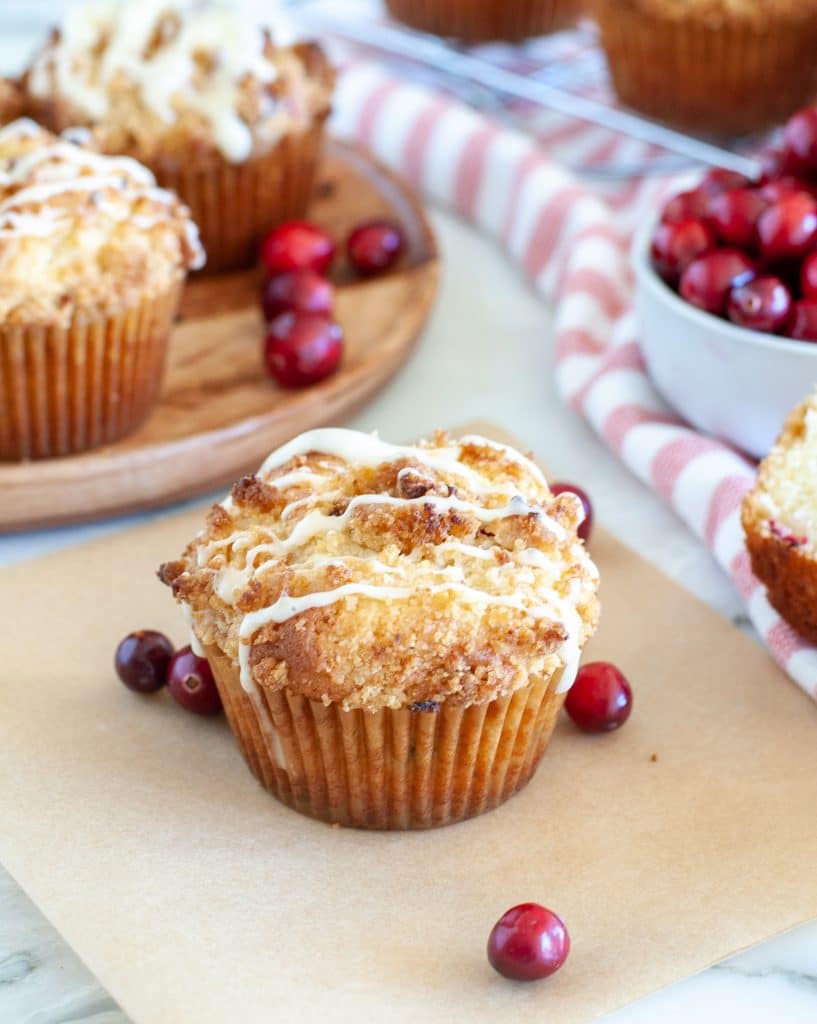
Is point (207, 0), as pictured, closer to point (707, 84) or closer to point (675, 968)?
point (707, 84)

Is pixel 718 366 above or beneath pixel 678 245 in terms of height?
beneath

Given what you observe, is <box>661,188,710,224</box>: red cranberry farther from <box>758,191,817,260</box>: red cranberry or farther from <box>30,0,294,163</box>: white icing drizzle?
<box>30,0,294,163</box>: white icing drizzle

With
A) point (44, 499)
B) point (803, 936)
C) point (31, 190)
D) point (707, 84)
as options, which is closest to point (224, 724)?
point (44, 499)

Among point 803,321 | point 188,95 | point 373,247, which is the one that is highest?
point 803,321

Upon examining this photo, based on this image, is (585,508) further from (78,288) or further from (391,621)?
(78,288)

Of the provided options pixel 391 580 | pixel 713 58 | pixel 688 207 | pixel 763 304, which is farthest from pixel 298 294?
pixel 391 580

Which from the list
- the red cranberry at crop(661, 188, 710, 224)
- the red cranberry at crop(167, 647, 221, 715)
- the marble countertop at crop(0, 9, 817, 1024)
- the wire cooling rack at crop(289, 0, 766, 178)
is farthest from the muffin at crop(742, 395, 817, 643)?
the wire cooling rack at crop(289, 0, 766, 178)
